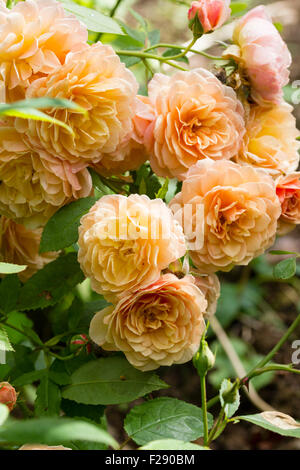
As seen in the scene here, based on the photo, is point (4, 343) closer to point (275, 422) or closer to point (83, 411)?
point (83, 411)

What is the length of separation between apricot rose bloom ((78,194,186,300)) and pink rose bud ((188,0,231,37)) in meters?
A: 0.26

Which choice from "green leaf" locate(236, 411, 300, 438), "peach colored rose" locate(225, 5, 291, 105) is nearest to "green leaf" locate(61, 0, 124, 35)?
"peach colored rose" locate(225, 5, 291, 105)

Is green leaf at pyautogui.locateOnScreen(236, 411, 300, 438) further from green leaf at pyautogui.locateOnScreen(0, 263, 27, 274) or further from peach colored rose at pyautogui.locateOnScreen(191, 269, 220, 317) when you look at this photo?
green leaf at pyautogui.locateOnScreen(0, 263, 27, 274)

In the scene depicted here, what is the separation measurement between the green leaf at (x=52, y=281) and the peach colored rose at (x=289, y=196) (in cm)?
28

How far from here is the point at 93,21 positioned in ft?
2.48

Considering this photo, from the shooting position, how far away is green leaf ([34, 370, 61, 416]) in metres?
0.75

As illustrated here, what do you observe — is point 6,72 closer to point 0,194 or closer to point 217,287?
point 0,194

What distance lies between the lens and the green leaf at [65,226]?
0.70 metres

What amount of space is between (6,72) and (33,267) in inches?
13.2

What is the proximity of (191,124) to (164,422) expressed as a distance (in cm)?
36

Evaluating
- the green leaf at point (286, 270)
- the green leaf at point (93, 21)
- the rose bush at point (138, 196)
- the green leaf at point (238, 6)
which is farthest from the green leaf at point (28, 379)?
the green leaf at point (238, 6)

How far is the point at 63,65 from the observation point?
0.66 meters
